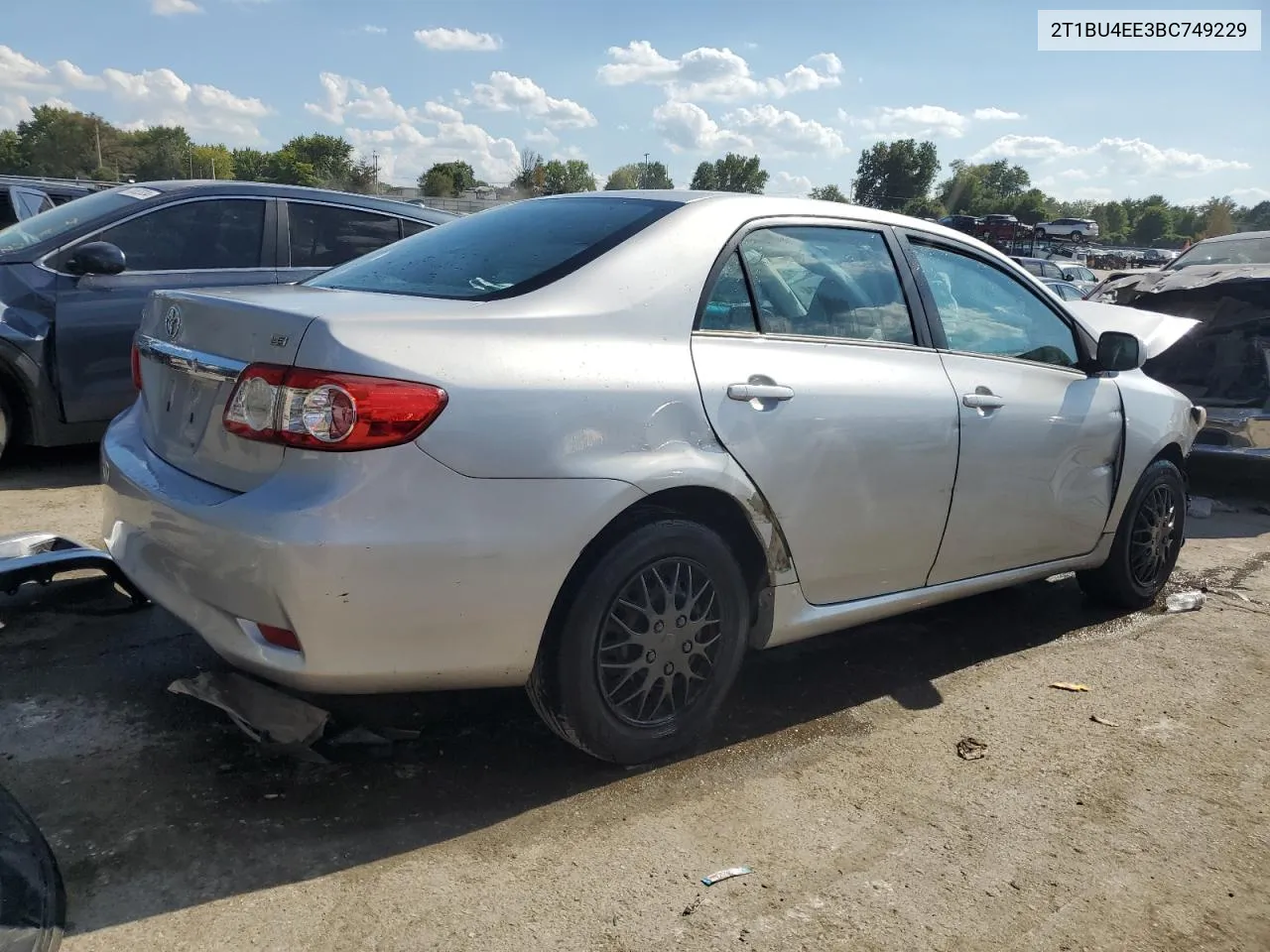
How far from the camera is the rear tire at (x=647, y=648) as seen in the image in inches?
107

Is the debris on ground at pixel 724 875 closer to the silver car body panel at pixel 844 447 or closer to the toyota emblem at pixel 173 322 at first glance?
the silver car body panel at pixel 844 447

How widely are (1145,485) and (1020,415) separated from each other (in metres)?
1.15

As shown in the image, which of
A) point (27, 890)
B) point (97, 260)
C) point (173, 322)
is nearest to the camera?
point (27, 890)

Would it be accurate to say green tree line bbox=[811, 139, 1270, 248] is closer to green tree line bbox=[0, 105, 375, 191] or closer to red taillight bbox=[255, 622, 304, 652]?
green tree line bbox=[0, 105, 375, 191]

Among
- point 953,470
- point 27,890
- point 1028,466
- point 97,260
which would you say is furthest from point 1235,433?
point 27,890

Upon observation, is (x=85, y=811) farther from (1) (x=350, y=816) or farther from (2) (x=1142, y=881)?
(2) (x=1142, y=881)

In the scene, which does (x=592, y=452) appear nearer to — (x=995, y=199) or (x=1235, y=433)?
(x=1235, y=433)

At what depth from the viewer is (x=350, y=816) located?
8.68 ft

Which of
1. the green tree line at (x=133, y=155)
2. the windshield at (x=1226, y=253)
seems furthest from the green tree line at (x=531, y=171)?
the windshield at (x=1226, y=253)

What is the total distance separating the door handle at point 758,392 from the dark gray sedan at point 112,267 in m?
4.11

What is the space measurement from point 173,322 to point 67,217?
150 inches

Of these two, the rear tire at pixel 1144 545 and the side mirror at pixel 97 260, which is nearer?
the rear tire at pixel 1144 545

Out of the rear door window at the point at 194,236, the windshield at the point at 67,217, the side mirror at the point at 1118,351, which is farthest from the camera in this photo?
the rear door window at the point at 194,236

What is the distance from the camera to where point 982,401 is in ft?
12.1
